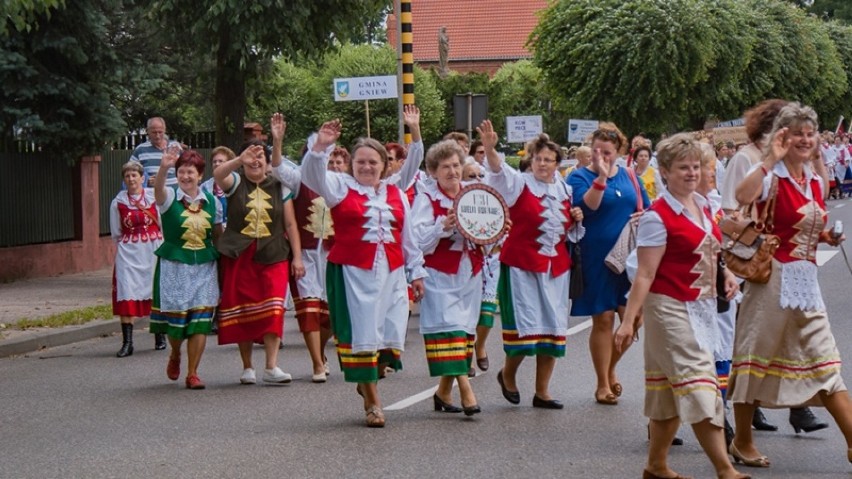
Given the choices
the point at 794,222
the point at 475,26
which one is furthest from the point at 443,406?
the point at 475,26

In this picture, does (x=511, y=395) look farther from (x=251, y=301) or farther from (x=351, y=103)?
(x=351, y=103)

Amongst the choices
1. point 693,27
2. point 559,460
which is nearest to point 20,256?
point 559,460

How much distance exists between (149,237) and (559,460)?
6.92 meters

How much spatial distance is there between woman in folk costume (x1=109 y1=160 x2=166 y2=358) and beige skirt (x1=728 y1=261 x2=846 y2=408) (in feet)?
23.6

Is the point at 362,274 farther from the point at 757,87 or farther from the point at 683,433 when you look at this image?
the point at 757,87

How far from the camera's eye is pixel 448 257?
385 inches

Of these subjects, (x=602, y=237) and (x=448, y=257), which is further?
(x=602, y=237)

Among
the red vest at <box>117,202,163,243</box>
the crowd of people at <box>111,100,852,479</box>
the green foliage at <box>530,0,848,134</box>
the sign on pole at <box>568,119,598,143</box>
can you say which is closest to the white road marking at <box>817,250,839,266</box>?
the crowd of people at <box>111,100,852,479</box>

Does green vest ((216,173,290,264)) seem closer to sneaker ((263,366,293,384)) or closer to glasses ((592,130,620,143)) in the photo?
sneaker ((263,366,293,384))

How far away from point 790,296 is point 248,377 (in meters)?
4.87

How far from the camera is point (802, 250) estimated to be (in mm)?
7789

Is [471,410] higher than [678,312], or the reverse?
[678,312]

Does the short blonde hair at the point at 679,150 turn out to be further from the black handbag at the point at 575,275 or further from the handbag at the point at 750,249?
the black handbag at the point at 575,275

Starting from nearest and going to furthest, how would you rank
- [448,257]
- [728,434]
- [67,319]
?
[728,434], [448,257], [67,319]
